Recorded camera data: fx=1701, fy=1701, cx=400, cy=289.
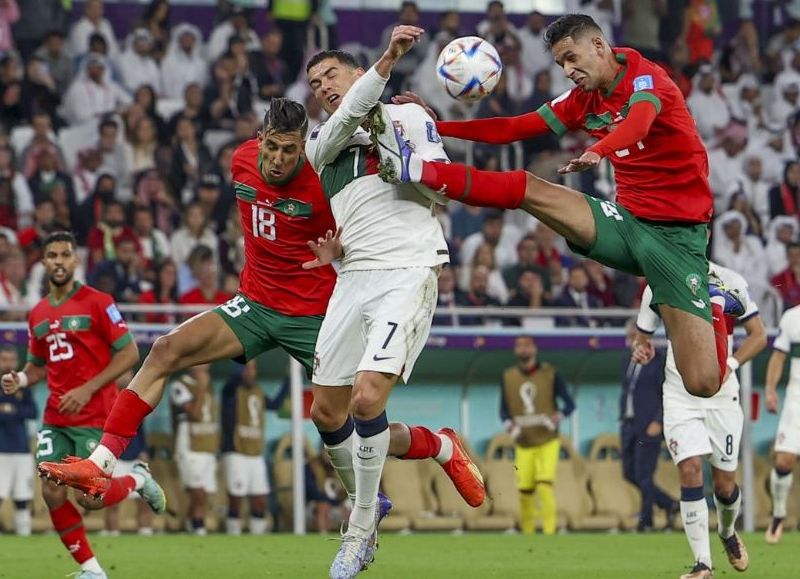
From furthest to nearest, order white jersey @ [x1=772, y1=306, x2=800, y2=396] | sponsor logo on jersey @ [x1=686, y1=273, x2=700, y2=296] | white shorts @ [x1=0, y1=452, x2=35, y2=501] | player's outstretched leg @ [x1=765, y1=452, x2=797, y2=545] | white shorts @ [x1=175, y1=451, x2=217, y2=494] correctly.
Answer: white shorts @ [x1=175, y1=451, x2=217, y2=494], white shorts @ [x1=0, y1=452, x2=35, y2=501], white jersey @ [x1=772, y1=306, x2=800, y2=396], player's outstretched leg @ [x1=765, y1=452, x2=797, y2=545], sponsor logo on jersey @ [x1=686, y1=273, x2=700, y2=296]

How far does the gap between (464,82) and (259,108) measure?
462 inches

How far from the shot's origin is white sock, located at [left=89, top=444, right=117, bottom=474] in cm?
958

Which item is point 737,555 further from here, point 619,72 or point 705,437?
point 619,72

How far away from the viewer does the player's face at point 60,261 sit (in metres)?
11.9

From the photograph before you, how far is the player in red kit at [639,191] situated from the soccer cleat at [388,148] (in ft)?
1.34

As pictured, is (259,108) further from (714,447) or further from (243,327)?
(243,327)

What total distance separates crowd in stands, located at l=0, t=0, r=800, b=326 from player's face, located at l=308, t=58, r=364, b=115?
27.8 feet

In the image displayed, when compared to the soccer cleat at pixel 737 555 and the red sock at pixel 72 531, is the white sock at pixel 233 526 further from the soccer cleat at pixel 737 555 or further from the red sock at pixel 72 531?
the soccer cleat at pixel 737 555

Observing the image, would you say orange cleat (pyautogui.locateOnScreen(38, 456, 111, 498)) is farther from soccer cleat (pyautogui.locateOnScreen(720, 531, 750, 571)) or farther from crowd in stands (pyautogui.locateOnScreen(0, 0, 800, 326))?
crowd in stands (pyautogui.locateOnScreen(0, 0, 800, 326))

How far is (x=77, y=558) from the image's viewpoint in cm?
1120

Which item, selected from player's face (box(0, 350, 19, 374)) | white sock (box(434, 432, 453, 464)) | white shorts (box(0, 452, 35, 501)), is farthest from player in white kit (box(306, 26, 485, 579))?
white shorts (box(0, 452, 35, 501))

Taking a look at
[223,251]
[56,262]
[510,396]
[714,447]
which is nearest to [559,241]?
[510,396]

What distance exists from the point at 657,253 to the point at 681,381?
108 inches

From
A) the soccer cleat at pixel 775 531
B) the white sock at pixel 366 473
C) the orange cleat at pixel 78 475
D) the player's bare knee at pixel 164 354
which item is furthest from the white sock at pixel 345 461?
the soccer cleat at pixel 775 531
